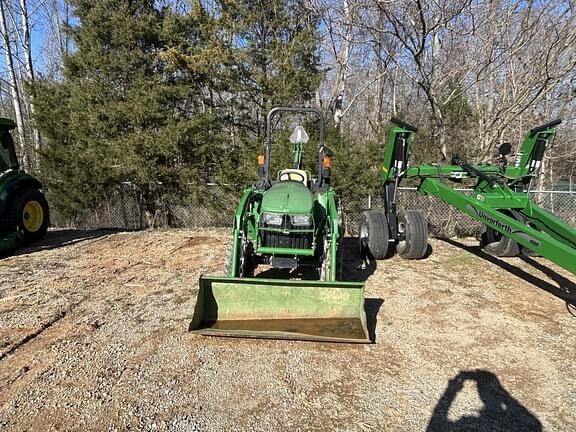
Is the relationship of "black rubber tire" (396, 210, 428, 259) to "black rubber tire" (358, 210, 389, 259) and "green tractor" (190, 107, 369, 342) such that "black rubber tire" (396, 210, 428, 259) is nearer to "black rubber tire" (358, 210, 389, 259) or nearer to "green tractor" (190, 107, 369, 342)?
"black rubber tire" (358, 210, 389, 259)

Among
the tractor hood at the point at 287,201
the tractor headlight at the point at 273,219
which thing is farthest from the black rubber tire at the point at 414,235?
the tractor headlight at the point at 273,219

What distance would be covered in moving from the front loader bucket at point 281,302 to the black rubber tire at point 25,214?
4.59 m

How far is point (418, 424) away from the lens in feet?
8.02

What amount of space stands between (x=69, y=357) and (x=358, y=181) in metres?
6.94

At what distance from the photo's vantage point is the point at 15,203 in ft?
20.3

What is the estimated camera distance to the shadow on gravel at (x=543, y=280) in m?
4.88

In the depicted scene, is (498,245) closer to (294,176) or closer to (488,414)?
(294,176)

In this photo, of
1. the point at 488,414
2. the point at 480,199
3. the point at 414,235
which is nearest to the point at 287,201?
the point at 488,414

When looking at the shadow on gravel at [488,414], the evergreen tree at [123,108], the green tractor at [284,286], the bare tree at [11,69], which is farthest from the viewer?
the bare tree at [11,69]

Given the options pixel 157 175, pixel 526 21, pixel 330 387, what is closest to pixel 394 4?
pixel 526 21

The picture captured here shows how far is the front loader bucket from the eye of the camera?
138 inches

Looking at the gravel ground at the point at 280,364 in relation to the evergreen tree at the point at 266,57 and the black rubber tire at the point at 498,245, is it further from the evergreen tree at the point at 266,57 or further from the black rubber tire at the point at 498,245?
the evergreen tree at the point at 266,57

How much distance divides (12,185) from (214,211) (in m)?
4.37

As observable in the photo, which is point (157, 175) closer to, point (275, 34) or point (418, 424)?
point (275, 34)
